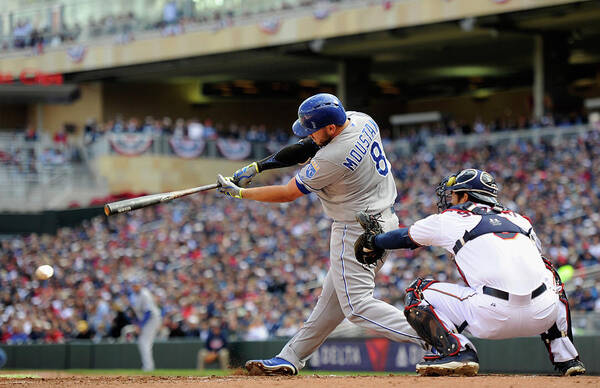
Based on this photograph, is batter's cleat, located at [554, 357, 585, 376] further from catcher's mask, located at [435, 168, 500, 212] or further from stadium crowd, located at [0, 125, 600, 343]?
stadium crowd, located at [0, 125, 600, 343]

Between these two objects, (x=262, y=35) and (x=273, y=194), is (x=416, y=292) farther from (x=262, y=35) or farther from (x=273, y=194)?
(x=262, y=35)

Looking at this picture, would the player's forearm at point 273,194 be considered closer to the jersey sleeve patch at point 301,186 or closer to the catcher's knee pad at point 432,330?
the jersey sleeve patch at point 301,186

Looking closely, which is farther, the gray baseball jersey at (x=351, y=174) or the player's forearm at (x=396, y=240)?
the gray baseball jersey at (x=351, y=174)

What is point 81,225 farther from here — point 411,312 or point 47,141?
point 411,312

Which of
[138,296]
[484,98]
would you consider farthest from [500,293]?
[484,98]

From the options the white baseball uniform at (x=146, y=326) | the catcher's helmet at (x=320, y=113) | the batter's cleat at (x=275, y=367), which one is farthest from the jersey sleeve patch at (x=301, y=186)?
the white baseball uniform at (x=146, y=326)

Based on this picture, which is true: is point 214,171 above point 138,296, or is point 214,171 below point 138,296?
above

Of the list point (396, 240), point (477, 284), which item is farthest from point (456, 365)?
point (396, 240)
